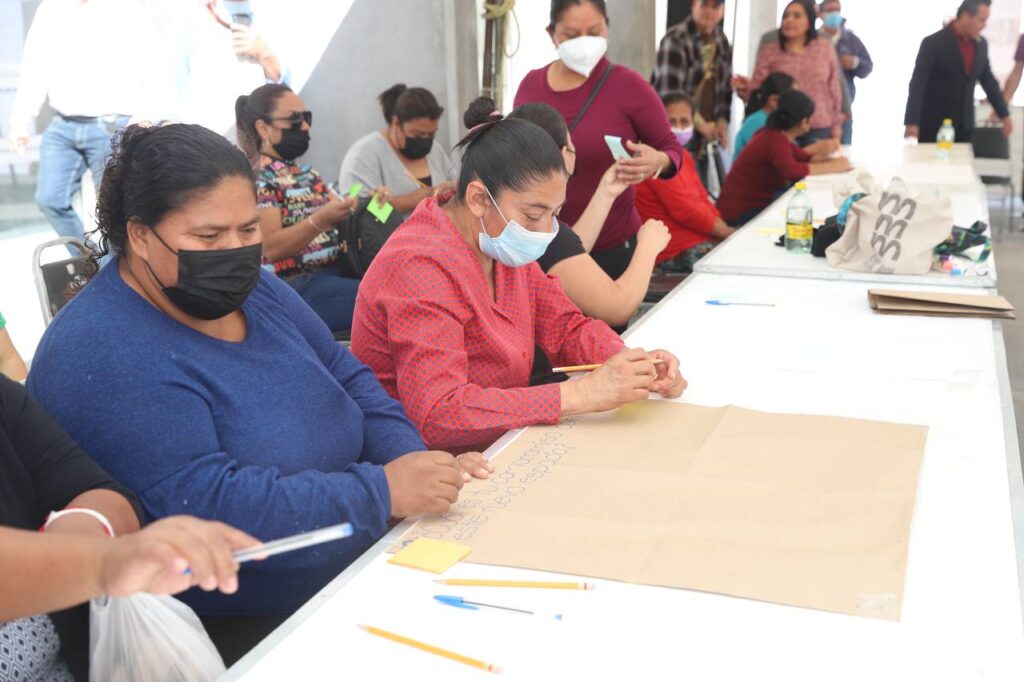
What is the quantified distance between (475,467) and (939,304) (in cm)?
144

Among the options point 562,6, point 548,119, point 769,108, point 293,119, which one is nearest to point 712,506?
point 548,119

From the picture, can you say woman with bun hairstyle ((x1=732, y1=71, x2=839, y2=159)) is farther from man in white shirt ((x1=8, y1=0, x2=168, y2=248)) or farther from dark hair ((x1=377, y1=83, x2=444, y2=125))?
man in white shirt ((x1=8, y1=0, x2=168, y2=248))

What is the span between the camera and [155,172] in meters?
1.35

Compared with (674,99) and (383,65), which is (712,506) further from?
(383,65)

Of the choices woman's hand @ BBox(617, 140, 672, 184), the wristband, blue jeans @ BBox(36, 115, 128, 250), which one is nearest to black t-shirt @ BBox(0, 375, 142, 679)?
the wristband

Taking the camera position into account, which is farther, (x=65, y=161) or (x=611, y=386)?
(x=65, y=161)

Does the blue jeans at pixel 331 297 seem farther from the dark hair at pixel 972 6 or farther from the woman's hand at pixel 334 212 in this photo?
the dark hair at pixel 972 6

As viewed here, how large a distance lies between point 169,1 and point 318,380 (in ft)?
11.3

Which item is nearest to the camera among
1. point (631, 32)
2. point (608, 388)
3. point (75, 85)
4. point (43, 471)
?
point (43, 471)

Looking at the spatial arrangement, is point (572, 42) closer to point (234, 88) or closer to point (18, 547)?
point (234, 88)

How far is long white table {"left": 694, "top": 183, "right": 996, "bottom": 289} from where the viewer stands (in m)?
2.64

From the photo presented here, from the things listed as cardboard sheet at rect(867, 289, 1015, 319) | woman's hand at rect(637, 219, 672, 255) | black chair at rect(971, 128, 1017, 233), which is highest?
woman's hand at rect(637, 219, 672, 255)

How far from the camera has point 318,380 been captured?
Answer: 5.04 ft

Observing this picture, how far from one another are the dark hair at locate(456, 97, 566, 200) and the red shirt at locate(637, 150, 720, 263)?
235 centimetres
